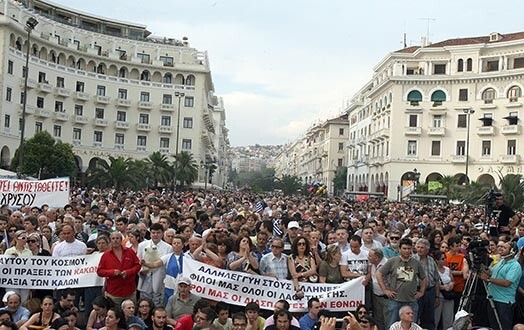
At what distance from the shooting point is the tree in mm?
46562

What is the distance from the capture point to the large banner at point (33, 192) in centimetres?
1623

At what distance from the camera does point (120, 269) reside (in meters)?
9.29

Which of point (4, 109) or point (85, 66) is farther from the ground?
point (85, 66)

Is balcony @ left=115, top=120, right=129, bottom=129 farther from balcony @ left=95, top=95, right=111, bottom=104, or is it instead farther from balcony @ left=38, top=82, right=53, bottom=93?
balcony @ left=38, top=82, right=53, bottom=93

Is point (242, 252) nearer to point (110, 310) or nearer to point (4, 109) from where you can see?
point (110, 310)

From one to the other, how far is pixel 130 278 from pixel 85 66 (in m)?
60.3

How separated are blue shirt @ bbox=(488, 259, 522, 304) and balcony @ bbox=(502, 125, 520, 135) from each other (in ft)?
173

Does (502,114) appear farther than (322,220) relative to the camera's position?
Yes

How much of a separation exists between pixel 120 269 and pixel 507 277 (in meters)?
5.92

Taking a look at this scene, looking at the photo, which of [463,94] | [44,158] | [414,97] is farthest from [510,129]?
[44,158]

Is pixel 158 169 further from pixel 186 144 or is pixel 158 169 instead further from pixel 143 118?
pixel 186 144

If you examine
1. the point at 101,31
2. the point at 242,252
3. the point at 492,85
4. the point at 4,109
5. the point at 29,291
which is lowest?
the point at 29,291

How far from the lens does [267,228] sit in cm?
1202

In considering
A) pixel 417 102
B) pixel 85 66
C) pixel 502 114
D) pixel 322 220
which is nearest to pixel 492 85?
pixel 502 114
